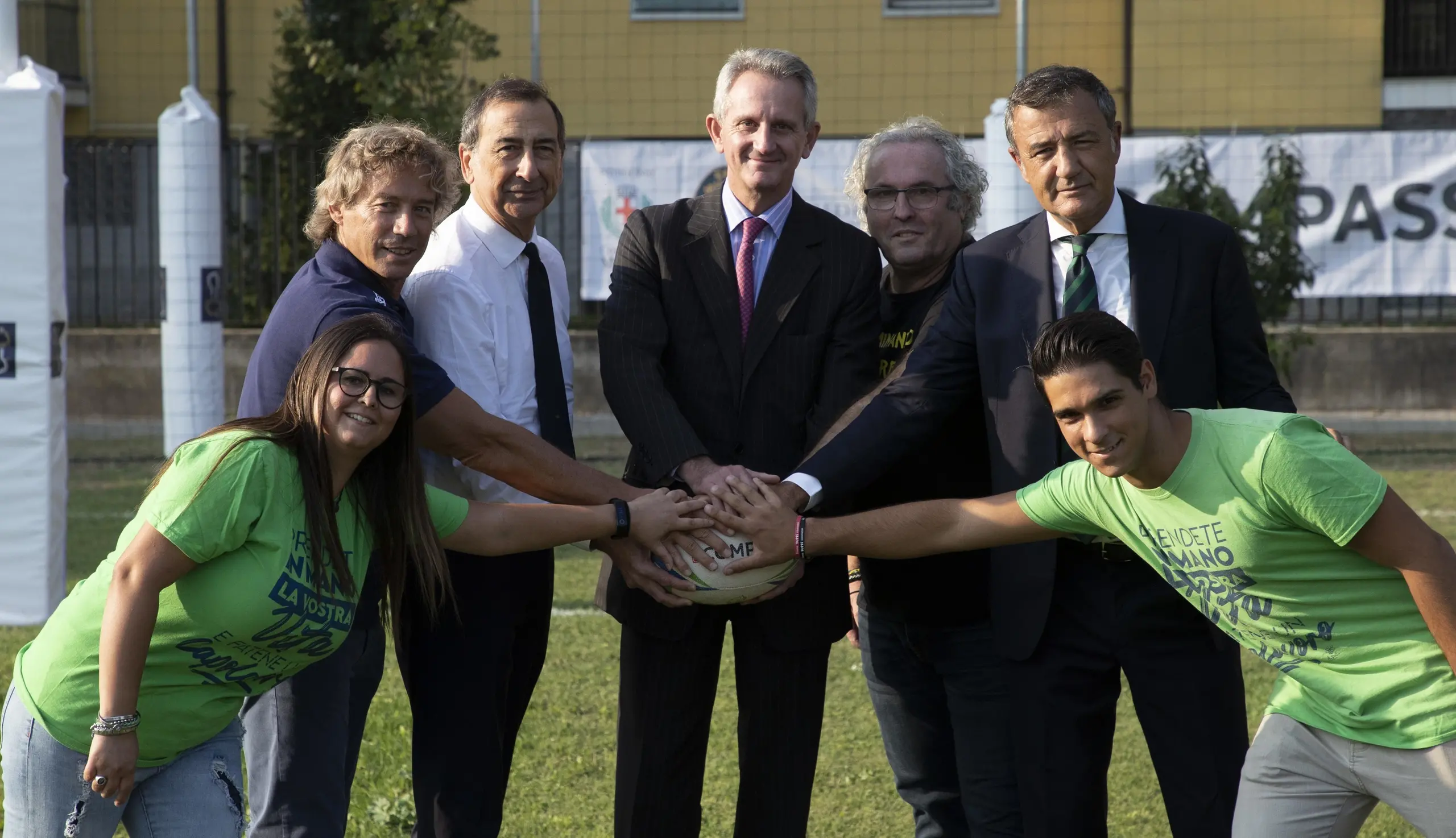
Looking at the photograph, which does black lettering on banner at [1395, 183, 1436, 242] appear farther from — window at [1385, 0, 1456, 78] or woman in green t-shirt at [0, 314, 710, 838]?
woman in green t-shirt at [0, 314, 710, 838]

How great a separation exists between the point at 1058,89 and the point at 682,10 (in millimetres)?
12928

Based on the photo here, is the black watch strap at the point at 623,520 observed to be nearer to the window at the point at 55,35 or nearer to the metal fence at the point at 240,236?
the metal fence at the point at 240,236

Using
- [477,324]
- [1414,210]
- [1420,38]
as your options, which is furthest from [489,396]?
[1420,38]

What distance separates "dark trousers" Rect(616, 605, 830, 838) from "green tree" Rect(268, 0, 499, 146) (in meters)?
7.72

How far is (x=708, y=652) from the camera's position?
3.64 metres

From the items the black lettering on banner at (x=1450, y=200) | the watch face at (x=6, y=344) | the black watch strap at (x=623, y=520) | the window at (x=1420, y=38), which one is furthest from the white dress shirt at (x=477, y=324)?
the window at (x=1420, y=38)

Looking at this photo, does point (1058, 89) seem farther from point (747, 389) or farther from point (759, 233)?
point (747, 389)

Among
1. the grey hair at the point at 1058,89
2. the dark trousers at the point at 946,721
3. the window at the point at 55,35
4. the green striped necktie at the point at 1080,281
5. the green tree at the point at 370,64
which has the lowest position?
the dark trousers at the point at 946,721

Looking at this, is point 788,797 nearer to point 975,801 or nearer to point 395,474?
point 975,801

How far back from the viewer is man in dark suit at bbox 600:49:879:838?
3578 millimetres

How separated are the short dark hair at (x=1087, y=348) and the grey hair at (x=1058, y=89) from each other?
24.8 inches

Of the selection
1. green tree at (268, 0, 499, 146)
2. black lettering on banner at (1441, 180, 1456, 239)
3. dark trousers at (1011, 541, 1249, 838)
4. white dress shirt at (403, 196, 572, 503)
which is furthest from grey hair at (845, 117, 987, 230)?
black lettering on banner at (1441, 180, 1456, 239)

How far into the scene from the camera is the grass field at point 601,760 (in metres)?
4.52

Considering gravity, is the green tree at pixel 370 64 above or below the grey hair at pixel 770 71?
above
